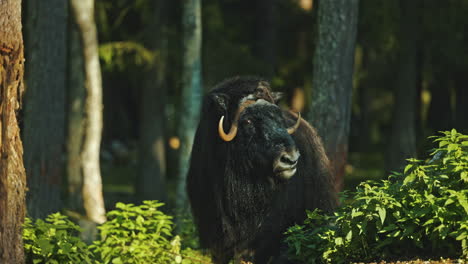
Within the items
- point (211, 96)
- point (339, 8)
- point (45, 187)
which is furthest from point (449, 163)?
point (45, 187)

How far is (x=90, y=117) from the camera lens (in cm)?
1622

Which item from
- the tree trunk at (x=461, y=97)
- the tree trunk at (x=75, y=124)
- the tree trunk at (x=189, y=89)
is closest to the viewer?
the tree trunk at (x=189, y=89)

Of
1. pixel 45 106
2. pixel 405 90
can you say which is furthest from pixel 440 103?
pixel 45 106

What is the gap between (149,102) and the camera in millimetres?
24984

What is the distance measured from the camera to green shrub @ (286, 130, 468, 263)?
7.09 m

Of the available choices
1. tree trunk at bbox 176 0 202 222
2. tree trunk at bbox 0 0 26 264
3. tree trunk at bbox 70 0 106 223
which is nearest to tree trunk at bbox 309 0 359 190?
tree trunk at bbox 176 0 202 222

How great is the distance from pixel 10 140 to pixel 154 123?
1804cm

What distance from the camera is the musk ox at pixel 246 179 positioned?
30.9 feet

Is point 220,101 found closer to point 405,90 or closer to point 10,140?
point 10,140

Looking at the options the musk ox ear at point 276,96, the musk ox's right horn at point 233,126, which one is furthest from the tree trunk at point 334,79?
Answer: the musk ox's right horn at point 233,126

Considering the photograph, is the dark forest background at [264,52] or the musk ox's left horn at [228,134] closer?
the musk ox's left horn at [228,134]

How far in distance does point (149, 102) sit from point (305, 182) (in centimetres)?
1563

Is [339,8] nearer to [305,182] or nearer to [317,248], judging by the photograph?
[305,182]

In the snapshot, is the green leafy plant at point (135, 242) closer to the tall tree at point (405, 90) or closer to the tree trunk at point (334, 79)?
the tree trunk at point (334, 79)
